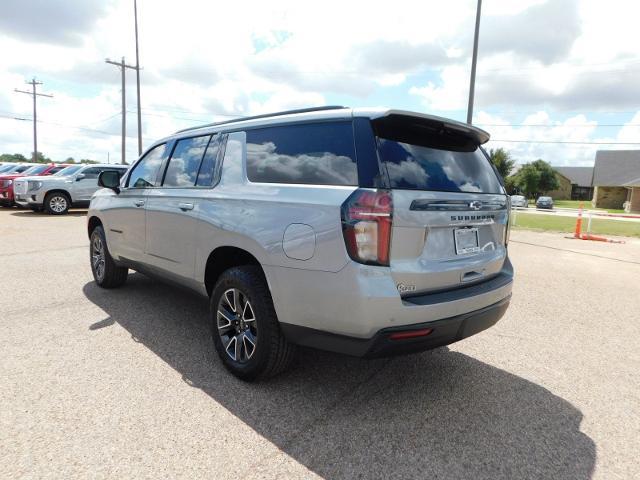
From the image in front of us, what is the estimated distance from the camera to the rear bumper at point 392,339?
96.5 inches

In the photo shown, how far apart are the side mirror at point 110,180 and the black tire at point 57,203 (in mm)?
12075

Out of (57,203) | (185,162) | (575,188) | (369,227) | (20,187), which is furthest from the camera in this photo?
(575,188)

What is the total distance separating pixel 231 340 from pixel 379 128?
184 cm

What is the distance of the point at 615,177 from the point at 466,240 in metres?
64.4

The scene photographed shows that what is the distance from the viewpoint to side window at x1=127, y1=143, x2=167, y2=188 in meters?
4.41

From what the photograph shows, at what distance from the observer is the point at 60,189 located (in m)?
15.1

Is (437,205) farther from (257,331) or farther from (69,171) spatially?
(69,171)

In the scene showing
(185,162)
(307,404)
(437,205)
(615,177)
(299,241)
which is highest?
(615,177)

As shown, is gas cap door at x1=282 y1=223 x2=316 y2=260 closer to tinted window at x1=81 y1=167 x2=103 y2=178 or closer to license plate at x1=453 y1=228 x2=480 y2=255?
license plate at x1=453 y1=228 x2=480 y2=255

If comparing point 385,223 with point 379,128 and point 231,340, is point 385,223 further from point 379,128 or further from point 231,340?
point 231,340

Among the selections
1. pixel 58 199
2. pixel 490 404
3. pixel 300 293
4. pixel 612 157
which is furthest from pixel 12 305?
pixel 612 157

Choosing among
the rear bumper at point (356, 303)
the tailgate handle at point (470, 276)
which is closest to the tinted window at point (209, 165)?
the rear bumper at point (356, 303)

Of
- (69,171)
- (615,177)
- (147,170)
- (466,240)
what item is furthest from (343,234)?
(615,177)

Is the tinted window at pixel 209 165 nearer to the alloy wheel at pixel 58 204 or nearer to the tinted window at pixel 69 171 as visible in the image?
the alloy wheel at pixel 58 204
